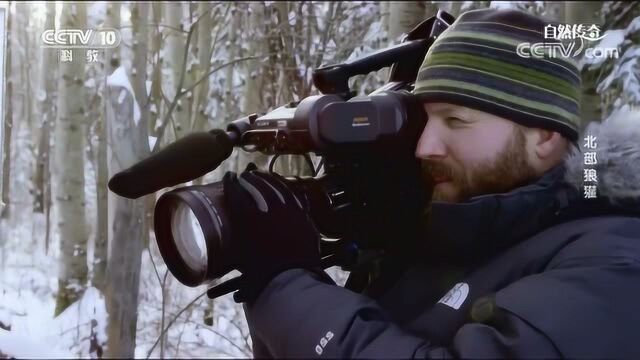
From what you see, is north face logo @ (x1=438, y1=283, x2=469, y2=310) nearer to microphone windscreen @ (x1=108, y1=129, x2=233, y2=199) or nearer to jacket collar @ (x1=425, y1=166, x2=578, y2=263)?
jacket collar @ (x1=425, y1=166, x2=578, y2=263)

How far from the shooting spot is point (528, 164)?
0.78m

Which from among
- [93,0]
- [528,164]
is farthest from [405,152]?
[93,0]

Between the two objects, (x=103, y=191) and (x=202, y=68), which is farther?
(x=202, y=68)

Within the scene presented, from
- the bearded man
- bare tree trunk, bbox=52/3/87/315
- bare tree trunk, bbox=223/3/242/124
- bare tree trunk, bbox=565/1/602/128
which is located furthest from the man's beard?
bare tree trunk, bbox=52/3/87/315

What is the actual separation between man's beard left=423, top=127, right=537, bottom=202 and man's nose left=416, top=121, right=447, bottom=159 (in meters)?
0.01

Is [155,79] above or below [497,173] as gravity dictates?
above

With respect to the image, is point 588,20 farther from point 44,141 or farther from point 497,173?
point 44,141

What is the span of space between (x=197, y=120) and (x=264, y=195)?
865 millimetres

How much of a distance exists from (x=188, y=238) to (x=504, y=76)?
424 mm

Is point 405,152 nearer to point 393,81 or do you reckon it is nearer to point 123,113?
point 393,81

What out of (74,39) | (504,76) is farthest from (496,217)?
(74,39)

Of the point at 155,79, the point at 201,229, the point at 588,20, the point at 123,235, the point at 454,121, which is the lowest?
Result: the point at 123,235

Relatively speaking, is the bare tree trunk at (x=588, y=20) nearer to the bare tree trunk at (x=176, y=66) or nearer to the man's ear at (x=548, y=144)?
the man's ear at (x=548, y=144)

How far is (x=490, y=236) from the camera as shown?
77cm
